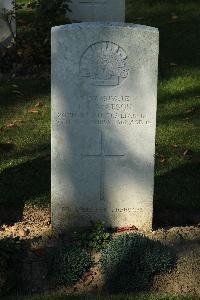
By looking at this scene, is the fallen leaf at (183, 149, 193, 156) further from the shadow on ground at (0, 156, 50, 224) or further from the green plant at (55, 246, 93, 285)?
the green plant at (55, 246, 93, 285)

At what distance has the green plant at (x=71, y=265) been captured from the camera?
5062mm

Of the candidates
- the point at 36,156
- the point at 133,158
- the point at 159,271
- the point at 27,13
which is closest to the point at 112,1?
the point at 27,13

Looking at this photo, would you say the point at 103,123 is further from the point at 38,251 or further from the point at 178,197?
the point at 178,197

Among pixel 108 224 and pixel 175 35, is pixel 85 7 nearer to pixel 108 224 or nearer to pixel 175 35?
pixel 175 35

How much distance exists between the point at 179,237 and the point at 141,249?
47cm

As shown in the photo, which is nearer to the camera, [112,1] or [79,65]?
[79,65]

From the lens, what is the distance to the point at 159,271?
5.03 m

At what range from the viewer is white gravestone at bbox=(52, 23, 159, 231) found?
5246mm

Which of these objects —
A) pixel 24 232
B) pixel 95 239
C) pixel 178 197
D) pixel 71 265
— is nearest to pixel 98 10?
pixel 178 197

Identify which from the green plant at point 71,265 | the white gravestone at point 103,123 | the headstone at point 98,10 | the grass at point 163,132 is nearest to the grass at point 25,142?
the grass at point 163,132

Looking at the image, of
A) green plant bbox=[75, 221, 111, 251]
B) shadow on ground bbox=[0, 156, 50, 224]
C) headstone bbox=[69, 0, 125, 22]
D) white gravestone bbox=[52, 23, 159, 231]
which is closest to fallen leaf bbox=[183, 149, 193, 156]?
shadow on ground bbox=[0, 156, 50, 224]

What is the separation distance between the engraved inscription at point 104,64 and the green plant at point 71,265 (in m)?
1.28

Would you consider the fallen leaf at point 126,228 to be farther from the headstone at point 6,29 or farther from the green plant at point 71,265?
the headstone at point 6,29

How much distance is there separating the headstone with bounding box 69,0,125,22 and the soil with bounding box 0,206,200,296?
21.7ft
